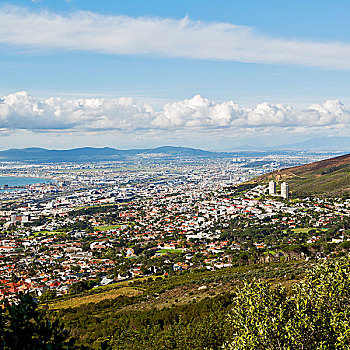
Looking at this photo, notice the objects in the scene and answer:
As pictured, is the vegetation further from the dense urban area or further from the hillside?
the hillside

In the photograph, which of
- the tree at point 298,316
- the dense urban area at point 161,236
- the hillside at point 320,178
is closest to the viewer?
the tree at point 298,316

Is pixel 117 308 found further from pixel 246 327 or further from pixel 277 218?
pixel 277 218

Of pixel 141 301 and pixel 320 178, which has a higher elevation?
pixel 320 178

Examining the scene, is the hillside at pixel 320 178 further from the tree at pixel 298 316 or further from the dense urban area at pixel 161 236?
the tree at pixel 298 316

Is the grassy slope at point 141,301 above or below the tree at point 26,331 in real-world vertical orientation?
below

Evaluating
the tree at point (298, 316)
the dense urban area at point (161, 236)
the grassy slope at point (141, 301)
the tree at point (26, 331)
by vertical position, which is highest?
the tree at point (26, 331)

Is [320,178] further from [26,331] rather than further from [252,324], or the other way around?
[26,331]

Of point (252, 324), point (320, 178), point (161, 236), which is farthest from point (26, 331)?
point (320, 178)

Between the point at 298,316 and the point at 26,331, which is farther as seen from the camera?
the point at 298,316

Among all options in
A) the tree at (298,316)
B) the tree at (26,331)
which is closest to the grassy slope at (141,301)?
the tree at (298,316)
